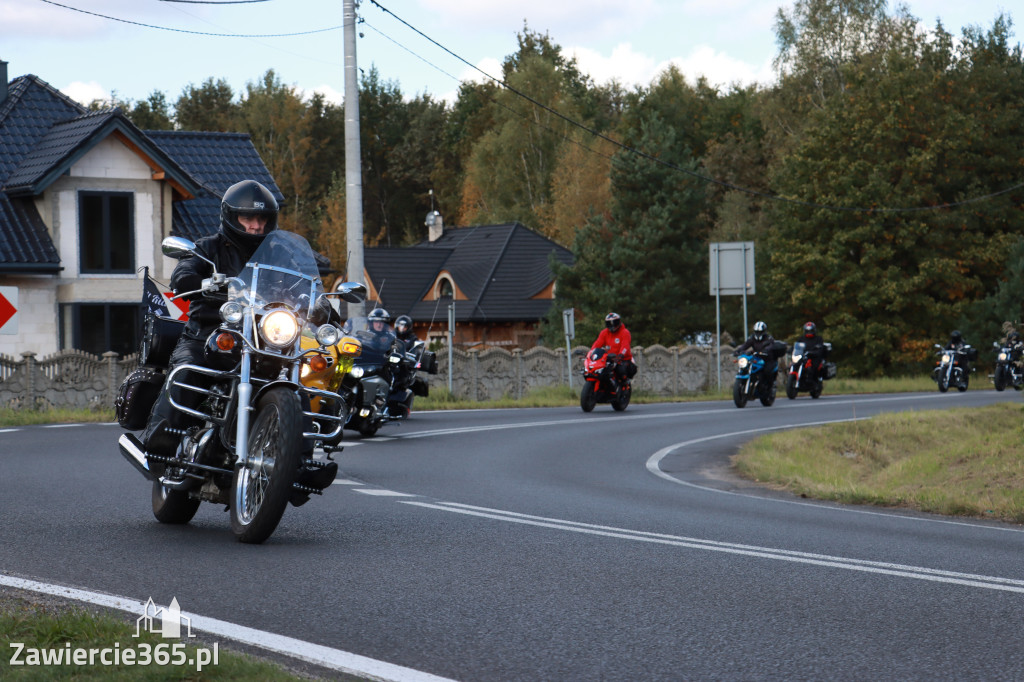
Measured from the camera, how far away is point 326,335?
7.31 metres

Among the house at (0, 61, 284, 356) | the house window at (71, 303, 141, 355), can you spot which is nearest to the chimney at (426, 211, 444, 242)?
the house at (0, 61, 284, 356)

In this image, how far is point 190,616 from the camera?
17.8 ft

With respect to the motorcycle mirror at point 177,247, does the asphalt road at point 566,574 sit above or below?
below

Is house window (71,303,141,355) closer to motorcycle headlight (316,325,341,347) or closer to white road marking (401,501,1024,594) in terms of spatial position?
white road marking (401,501,1024,594)

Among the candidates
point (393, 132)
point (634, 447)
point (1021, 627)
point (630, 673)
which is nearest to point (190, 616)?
point (630, 673)

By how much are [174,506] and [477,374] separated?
24.7 metres

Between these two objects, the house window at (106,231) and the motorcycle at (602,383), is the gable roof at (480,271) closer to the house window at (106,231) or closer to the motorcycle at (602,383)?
the house window at (106,231)

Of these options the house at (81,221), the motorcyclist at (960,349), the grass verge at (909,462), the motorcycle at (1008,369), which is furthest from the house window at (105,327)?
the motorcycle at (1008,369)

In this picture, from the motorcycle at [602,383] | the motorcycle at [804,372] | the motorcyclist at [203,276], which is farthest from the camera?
the motorcycle at [804,372]

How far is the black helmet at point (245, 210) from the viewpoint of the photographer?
785cm

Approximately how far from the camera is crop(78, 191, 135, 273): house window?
3139 centimetres

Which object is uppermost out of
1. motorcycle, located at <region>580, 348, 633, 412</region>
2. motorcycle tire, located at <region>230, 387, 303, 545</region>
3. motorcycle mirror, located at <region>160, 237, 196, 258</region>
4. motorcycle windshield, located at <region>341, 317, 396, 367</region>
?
motorcycle mirror, located at <region>160, 237, 196, 258</region>

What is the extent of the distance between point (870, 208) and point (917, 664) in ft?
162

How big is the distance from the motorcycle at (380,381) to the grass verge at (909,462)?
4.64 metres
